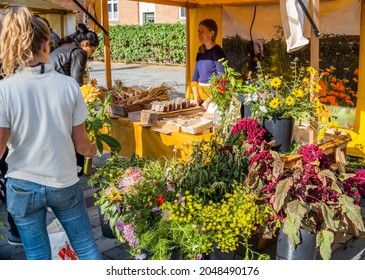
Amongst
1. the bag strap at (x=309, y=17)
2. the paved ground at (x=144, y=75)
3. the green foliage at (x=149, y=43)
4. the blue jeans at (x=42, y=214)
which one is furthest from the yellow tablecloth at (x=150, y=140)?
the green foliage at (x=149, y=43)

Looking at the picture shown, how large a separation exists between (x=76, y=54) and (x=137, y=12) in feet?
78.6

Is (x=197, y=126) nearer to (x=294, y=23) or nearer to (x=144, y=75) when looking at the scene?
(x=294, y=23)

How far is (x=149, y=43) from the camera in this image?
22.1 metres

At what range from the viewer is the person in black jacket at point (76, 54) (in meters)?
4.40

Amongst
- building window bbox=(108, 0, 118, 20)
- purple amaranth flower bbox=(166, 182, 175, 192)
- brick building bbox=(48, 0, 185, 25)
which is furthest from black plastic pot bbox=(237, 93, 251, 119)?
building window bbox=(108, 0, 118, 20)

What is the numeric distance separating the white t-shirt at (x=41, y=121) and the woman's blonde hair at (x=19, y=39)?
50 mm

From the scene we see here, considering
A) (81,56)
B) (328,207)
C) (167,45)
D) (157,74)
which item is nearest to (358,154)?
(328,207)

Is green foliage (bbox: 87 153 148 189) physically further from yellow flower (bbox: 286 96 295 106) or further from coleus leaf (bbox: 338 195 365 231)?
coleus leaf (bbox: 338 195 365 231)

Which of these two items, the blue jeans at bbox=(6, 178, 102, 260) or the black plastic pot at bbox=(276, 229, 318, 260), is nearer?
the blue jeans at bbox=(6, 178, 102, 260)

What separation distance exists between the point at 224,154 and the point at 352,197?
2.93ft

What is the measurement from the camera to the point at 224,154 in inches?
123

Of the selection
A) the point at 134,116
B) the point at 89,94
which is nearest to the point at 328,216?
the point at 89,94

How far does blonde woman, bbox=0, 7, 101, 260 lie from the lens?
195 cm

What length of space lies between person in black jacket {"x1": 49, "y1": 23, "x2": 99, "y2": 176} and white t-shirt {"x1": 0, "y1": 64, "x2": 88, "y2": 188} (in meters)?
2.38
